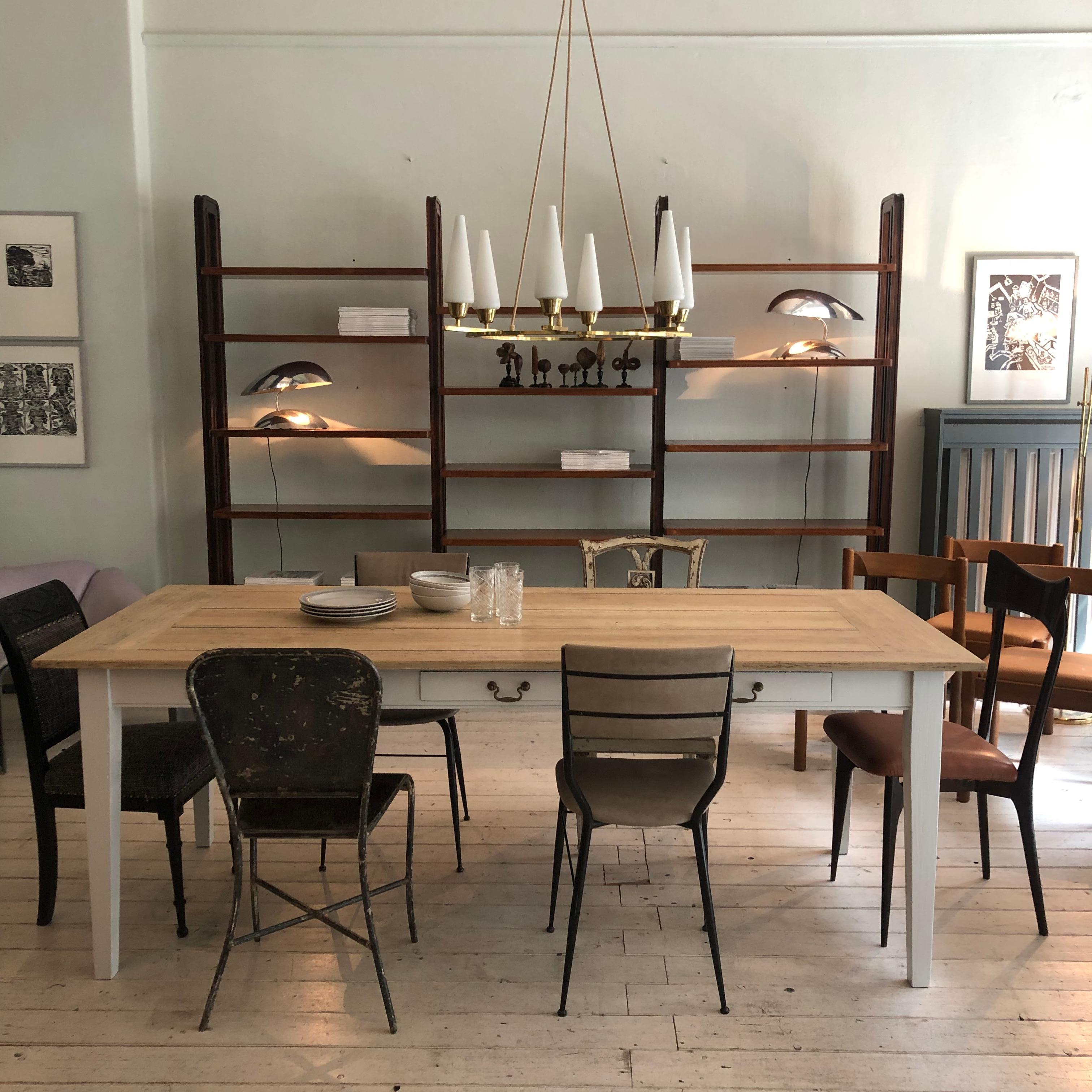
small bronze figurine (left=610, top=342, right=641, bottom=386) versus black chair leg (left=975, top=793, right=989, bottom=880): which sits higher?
small bronze figurine (left=610, top=342, right=641, bottom=386)

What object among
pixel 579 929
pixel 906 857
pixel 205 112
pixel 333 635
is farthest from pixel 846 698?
pixel 205 112

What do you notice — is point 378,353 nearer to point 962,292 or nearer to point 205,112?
point 205,112

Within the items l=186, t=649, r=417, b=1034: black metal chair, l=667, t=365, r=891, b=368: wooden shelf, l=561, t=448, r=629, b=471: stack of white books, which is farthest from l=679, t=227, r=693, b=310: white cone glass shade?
l=561, t=448, r=629, b=471: stack of white books

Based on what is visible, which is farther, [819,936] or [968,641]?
[968,641]

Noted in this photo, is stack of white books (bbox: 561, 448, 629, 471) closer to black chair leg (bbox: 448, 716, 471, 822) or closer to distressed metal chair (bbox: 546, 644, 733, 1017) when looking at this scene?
black chair leg (bbox: 448, 716, 471, 822)

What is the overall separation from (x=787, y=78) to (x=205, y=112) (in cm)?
276

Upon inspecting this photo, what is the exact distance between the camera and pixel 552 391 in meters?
4.52

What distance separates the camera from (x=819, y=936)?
8.78 ft

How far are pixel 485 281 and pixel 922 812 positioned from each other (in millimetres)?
1737

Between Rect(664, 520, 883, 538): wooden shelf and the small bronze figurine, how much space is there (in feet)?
2.37

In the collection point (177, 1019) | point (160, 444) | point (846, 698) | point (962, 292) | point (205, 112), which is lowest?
point (177, 1019)

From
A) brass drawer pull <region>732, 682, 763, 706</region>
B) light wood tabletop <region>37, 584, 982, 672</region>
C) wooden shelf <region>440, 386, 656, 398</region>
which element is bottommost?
brass drawer pull <region>732, 682, 763, 706</region>

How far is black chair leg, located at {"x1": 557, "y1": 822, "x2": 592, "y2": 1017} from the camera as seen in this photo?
231 centimetres

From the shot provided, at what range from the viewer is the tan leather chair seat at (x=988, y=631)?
3.91 metres
